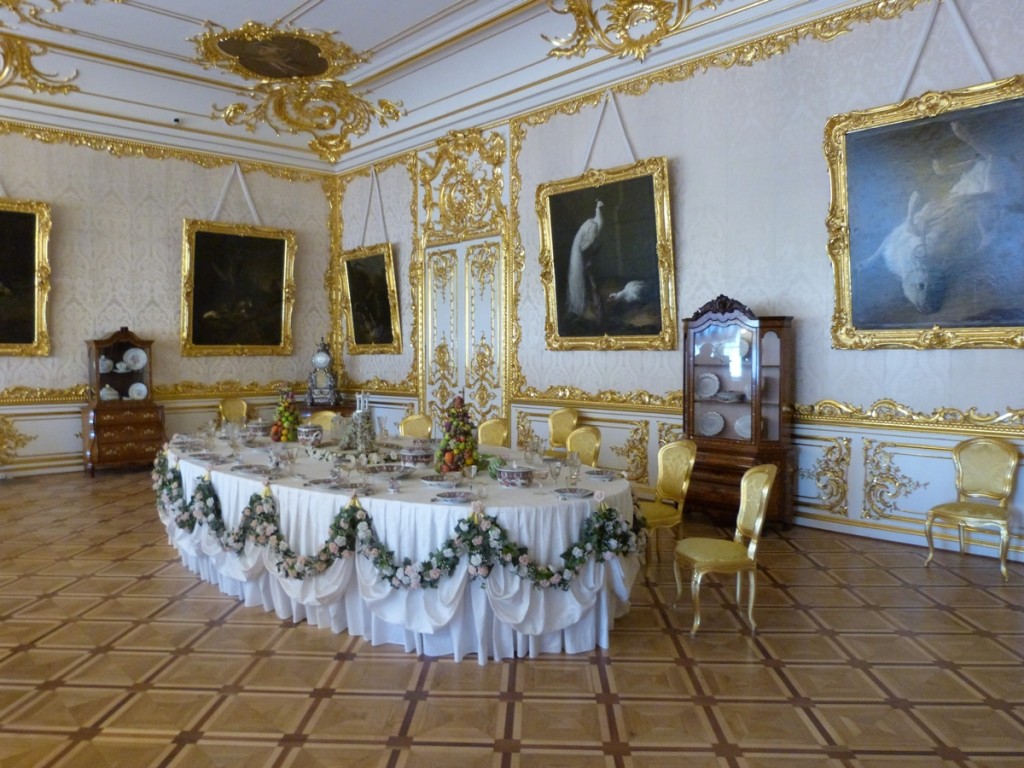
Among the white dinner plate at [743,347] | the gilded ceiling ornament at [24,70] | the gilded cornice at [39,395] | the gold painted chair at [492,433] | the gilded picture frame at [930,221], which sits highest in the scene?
the gilded ceiling ornament at [24,70]

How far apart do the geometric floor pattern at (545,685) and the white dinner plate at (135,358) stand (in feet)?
15.7

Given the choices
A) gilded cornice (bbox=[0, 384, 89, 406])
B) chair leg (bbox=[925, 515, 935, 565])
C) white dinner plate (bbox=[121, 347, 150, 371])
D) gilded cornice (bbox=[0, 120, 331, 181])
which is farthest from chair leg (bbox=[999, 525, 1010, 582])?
gilded cornice (bbox=[0, 120, 331, 181])

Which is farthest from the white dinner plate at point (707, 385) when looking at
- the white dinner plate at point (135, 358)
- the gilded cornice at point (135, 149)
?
the gilded cornice at point (135, 149)

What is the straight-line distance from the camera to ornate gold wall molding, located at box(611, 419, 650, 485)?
736 cm

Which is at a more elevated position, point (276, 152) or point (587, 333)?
point (276, 152)

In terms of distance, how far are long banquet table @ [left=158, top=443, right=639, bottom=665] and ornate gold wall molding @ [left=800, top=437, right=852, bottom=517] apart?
2.85m

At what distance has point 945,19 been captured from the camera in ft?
17.7

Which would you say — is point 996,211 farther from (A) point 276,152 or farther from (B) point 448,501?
(A) point 276,152

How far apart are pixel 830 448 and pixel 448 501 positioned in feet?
13.0

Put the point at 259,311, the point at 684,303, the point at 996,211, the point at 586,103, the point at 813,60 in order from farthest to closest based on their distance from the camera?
the point at 259,311 → the point at 586,103 → the point at 684,303 → the point at 813,60 → the point at 996,211

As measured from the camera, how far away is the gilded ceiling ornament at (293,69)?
223 inches

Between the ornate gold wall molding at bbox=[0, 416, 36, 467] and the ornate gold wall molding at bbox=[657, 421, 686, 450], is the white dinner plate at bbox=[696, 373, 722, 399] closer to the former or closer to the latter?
the ornate gold wall molding at bbox=[657, 421, 686, 450]

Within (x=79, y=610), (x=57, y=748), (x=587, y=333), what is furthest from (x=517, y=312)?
(x=57, y=748)

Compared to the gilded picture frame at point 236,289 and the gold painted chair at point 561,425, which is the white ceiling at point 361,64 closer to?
the gilded picture frame at point 236,289
